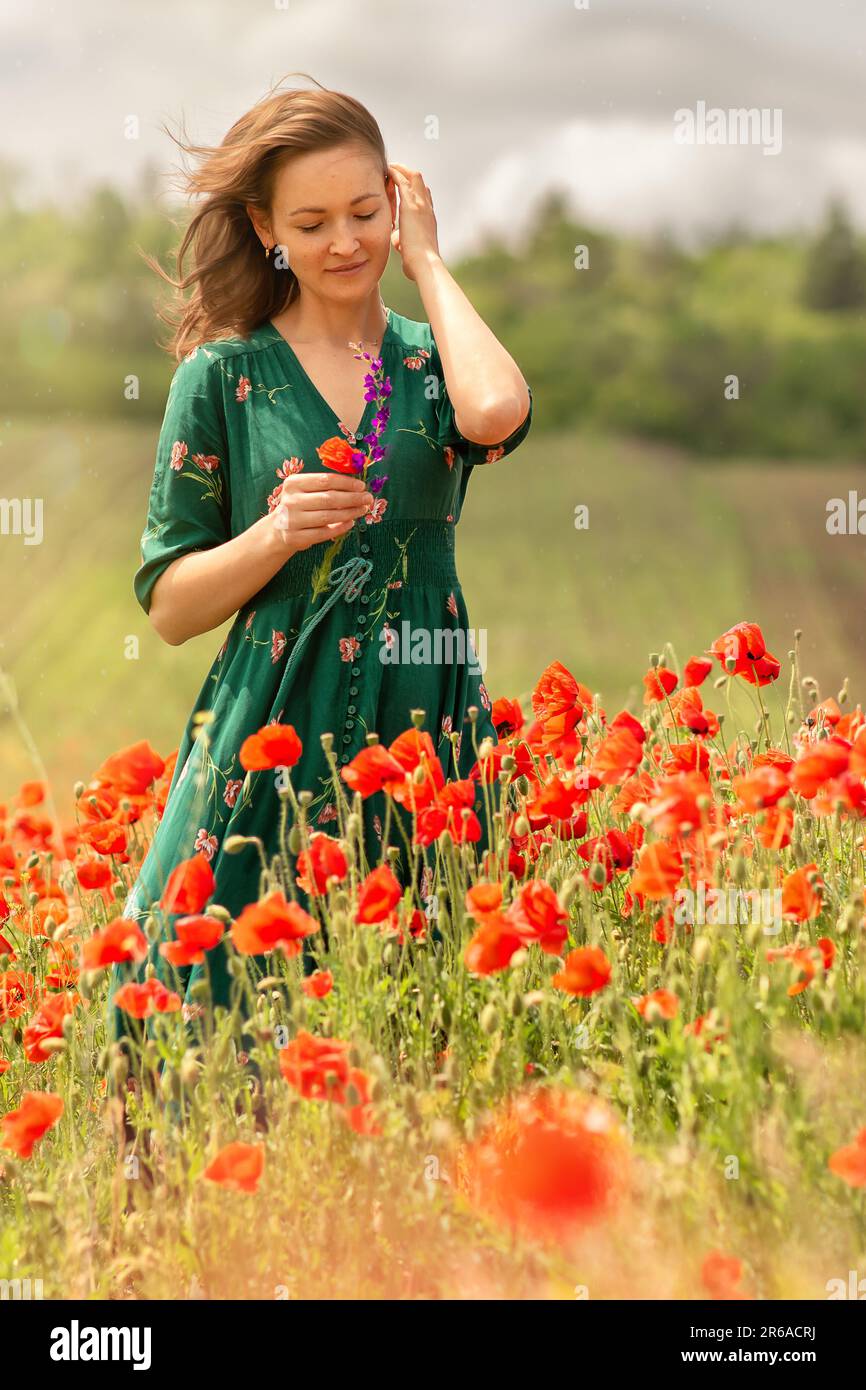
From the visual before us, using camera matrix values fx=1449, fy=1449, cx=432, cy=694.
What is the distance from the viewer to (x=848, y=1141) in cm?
162

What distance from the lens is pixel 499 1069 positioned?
180cm

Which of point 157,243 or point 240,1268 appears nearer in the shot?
point 240,1268

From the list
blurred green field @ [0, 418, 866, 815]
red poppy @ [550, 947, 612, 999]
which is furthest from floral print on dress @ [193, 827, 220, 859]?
blurred green field @ [0, 418, 866, 815]

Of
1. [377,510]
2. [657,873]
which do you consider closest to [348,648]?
[377,510]

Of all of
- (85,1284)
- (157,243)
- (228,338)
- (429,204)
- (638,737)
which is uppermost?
(157,243)

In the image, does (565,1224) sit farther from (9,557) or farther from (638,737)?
(9,557)

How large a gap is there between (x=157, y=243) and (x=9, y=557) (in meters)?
3.79

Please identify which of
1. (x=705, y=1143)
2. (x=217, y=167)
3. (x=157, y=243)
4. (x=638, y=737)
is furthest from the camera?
(x=157, y=243)

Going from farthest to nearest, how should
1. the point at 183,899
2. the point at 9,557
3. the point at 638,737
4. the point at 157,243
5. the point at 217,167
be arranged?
1. the point at 157,243
2. the point at 9,557
3. the point at 217,167
4. the point at 638,737
5. the point at 183,899

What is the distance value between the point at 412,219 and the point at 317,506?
0.57 m

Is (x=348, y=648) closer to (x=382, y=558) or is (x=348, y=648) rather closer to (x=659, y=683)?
(x=382, y=558)

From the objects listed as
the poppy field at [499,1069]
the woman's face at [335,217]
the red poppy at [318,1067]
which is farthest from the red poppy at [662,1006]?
the woman's face at [335,217]

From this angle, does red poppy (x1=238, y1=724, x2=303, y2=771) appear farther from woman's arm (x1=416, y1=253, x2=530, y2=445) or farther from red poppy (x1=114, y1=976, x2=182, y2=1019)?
woman's arm (x1=416, y1=253, x2=530, y2=445)

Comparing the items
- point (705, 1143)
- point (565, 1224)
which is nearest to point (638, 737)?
point (705, 1143)
